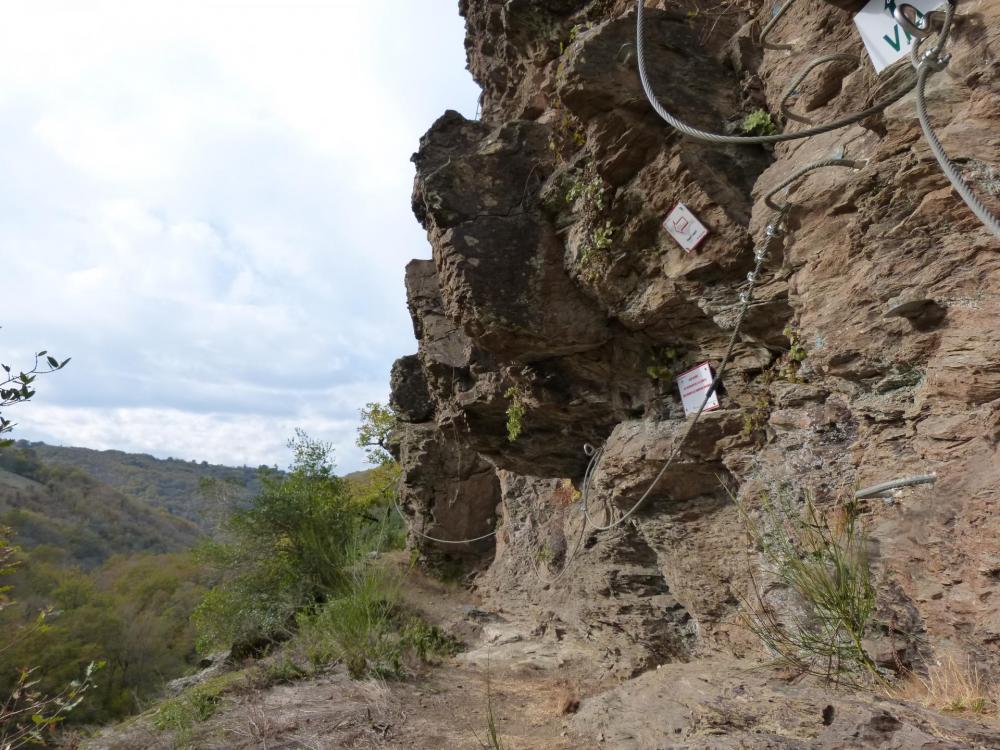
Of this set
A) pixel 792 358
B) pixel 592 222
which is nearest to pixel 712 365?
pixel 792 358

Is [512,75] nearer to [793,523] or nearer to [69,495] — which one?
[793,523]

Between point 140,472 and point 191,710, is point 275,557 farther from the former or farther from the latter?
point 140,472

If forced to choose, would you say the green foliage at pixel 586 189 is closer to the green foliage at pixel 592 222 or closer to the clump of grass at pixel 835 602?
the green foliage at pixel 592 222

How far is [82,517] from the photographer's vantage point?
51406 mm

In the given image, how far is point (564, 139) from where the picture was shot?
474 centimetres

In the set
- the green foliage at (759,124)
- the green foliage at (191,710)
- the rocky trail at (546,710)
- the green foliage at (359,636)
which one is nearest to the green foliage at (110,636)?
the green foliage at (191,710)

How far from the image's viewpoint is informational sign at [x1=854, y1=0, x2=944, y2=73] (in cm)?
246

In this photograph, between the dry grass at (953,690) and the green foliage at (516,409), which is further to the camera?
the green foliage at (516,409)

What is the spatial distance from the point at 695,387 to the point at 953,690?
2238mm

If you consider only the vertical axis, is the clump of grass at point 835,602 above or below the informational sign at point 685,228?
below

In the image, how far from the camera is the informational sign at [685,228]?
11.8 feet

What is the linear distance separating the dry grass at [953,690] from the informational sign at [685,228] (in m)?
2.52

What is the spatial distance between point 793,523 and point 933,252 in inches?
60.6

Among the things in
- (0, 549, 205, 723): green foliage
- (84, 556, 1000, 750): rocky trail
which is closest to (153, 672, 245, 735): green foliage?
(84, 556, 1000, 750): rocky trail
